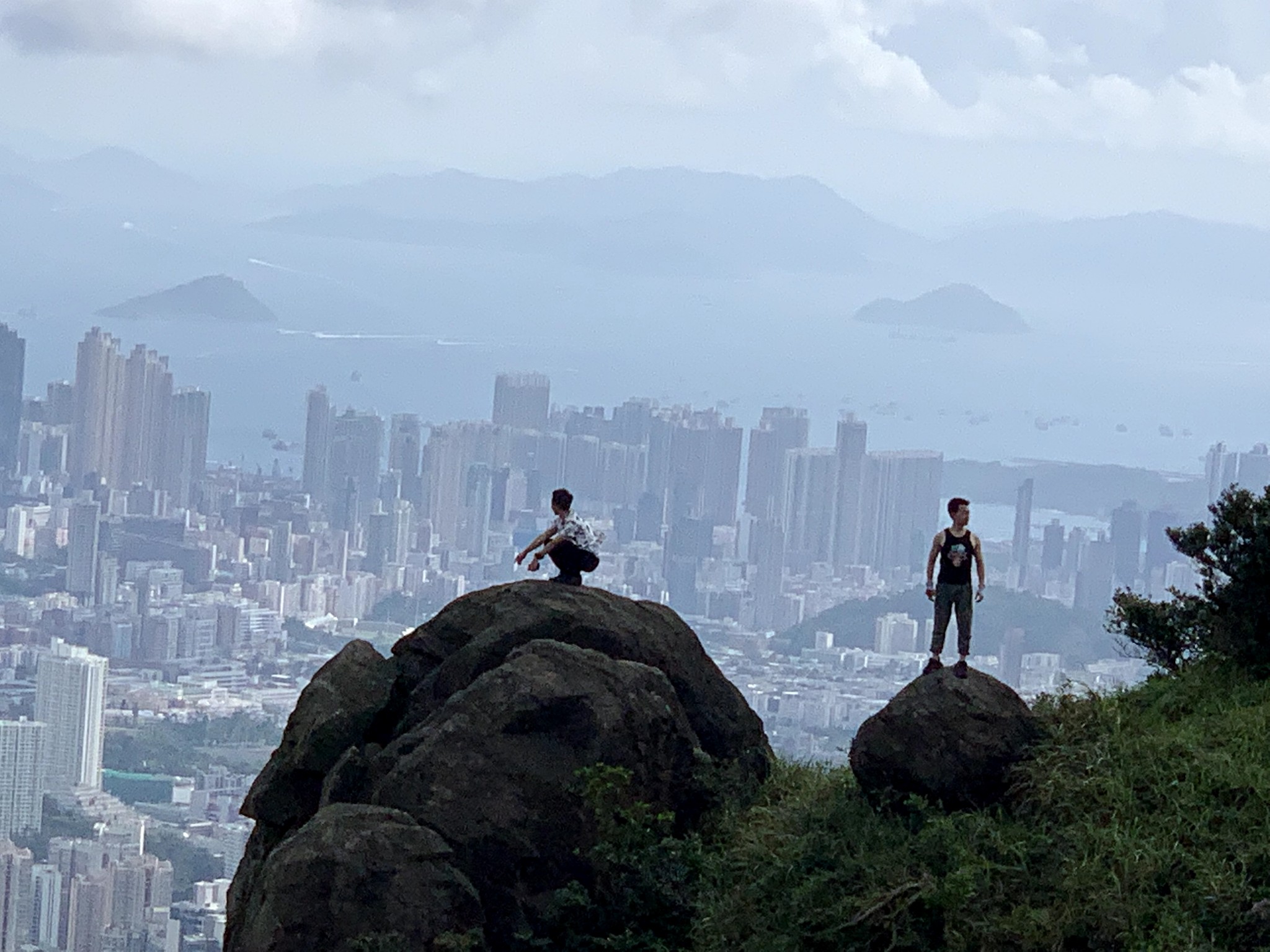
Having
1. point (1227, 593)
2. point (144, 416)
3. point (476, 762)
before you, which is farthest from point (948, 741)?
point (144, 416)

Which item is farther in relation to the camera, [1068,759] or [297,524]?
[297,524]

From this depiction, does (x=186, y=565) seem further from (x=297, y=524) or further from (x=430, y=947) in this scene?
(x=430, y=947)

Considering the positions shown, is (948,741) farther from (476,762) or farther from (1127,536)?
(1127,536)

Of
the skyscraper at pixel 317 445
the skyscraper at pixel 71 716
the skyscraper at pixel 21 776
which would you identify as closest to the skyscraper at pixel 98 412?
the skyscraper at pixel 317 445

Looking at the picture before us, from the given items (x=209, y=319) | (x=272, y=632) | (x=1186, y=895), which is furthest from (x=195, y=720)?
(x=209, y=319)

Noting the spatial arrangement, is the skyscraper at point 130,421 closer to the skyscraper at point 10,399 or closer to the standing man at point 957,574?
the skyscraper at point 10,399

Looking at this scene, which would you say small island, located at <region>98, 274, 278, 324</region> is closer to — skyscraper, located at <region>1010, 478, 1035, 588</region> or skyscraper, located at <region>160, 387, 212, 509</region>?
skyscraper, located at <region>160, 387, 212, 509</region>

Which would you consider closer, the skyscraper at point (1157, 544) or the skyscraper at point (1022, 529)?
the skyscraper at point (1157, 544)
